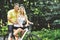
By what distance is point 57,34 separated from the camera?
422 cm

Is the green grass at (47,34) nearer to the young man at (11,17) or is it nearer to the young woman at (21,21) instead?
the young woman at (21,21)

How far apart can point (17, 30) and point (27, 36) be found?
214 millimetres

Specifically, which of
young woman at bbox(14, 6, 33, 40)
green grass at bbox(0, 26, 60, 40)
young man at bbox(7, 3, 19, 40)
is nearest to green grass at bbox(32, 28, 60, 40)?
green grass at bbox(0, 26, 60, 40)

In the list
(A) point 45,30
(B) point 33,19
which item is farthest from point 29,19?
(A) point 45,30

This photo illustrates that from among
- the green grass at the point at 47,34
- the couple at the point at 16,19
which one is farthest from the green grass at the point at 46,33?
the couple at the point at 16,19

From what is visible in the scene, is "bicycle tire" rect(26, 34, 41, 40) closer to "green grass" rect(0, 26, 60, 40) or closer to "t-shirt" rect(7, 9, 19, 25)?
"green grass" rect(0, 26, 60, 40)

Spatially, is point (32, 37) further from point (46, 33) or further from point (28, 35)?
point (46, 33)

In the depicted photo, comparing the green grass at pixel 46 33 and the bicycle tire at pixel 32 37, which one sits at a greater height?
the green grass at pixel 46 33

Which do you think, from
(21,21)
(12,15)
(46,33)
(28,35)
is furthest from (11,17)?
(46,33)

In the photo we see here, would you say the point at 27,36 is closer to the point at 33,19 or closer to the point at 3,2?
the point at 33,19

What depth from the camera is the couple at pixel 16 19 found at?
164 inches

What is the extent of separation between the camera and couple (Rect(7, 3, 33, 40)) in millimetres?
4164

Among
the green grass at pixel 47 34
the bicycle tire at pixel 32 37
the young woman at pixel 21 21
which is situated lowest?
the bicycle tire at pixel 32 37

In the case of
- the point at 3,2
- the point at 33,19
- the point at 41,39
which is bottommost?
the point at 41,39
